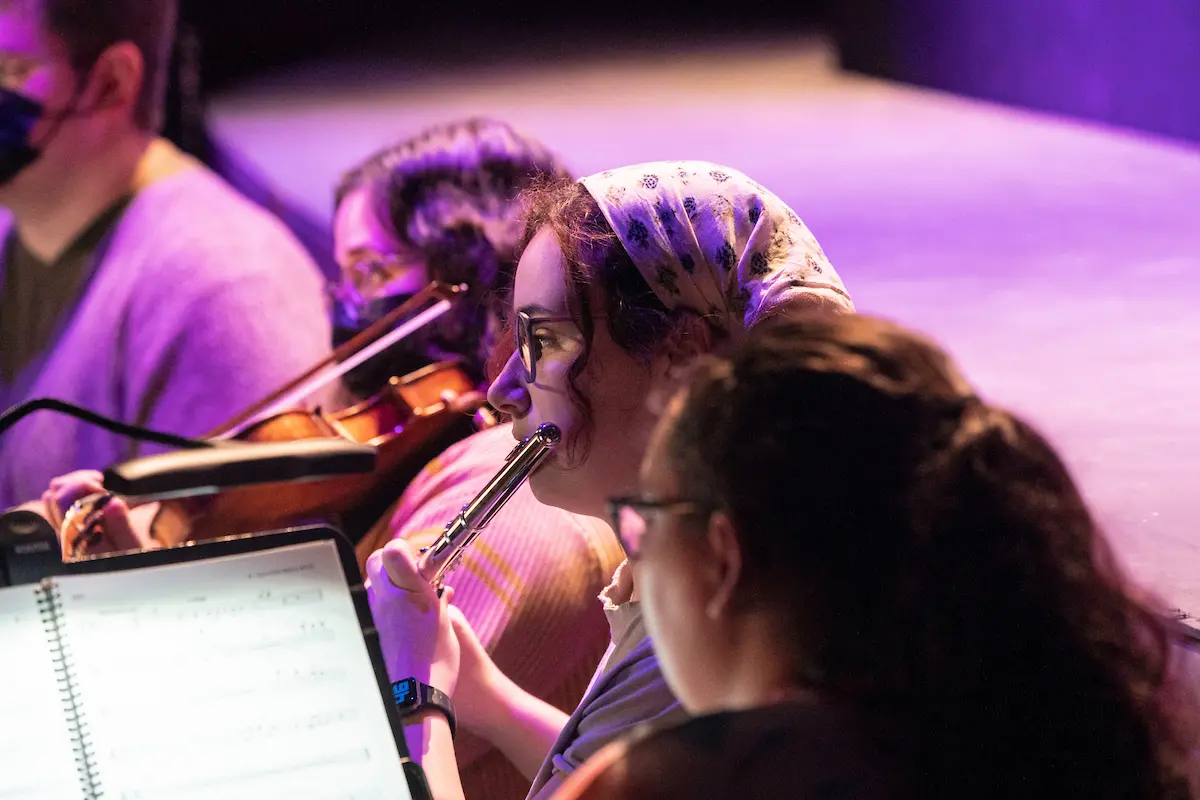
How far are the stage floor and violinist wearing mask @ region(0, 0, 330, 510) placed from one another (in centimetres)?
17

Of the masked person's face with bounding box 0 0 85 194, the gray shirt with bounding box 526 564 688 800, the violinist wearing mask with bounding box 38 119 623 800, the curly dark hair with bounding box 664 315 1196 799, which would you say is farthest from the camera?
the masked person's face with bounding box 0 0 85 194

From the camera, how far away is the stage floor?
1735 millimetres

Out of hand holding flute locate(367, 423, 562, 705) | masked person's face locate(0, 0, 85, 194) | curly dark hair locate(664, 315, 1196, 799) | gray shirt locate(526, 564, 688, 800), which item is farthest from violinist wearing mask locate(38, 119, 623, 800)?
curly dark hair locate(664, 315, 1196, 799)

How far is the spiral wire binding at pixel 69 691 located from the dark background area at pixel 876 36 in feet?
5.78

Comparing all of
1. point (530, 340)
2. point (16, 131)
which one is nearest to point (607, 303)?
point (530, 340)

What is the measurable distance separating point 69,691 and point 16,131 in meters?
2.17

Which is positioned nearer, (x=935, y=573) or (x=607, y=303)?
(x=935, y=573)

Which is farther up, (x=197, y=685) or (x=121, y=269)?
(x=197, y=685)

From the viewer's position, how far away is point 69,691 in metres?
0.84

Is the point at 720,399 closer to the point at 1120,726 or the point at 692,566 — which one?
the point at 692,566

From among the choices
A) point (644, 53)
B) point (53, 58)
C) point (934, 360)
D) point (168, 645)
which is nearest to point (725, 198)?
point (934, 360)

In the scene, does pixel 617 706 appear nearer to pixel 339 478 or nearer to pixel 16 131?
pixel 339 478

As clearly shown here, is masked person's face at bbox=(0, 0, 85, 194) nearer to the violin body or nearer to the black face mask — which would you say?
the black face mask

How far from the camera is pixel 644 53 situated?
252cm
